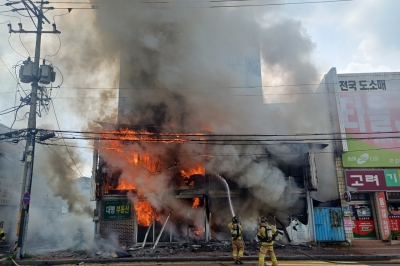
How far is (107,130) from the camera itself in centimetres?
1498

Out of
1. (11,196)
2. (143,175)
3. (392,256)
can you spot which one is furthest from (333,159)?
(11,196)

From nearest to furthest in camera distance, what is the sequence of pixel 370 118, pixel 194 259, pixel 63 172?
1. pixel 194 259
2. pixel 370 118
3. pixel 63 172

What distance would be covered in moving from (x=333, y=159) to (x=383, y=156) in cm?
252

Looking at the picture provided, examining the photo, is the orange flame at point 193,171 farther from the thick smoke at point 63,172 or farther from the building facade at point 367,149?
the thick smoke at point 63,172

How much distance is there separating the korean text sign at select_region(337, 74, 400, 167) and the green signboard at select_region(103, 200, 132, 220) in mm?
11199

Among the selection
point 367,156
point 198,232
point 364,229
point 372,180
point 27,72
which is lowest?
point 364,229

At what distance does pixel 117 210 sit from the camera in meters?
14.4

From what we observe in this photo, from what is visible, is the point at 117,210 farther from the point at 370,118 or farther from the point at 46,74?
the point at 370,118

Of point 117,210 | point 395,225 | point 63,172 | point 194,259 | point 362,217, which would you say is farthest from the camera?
point 63,172

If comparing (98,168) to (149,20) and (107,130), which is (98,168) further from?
(149,20)

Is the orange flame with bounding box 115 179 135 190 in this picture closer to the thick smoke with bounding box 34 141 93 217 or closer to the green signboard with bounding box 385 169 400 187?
the thick smoke with bounding box 34 141 93 217

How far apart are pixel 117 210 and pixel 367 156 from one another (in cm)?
1298

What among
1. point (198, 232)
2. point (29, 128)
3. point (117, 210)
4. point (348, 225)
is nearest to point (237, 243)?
point (198, 232)

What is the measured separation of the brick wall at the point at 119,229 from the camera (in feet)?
46.1
